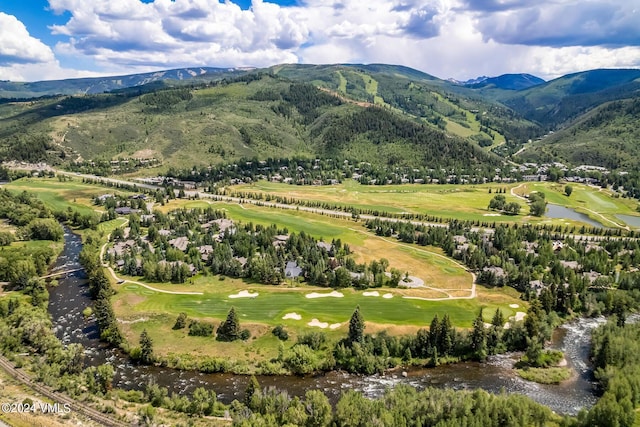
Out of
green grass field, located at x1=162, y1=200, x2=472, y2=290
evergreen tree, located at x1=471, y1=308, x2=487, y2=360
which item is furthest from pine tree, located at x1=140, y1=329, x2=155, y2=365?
green grass field, located at x1=162, y1=200, x2=472, y2=290

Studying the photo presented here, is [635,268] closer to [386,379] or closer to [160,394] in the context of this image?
[386,379]

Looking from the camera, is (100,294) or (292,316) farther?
(292,316)

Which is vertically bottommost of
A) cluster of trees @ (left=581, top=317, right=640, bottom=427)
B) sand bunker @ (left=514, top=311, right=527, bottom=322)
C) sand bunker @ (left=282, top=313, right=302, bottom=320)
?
sand bunker @ (left=282, top=313, right=302, bottom=320)

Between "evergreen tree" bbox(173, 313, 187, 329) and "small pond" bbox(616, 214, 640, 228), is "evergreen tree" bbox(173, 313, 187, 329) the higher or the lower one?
the lower one

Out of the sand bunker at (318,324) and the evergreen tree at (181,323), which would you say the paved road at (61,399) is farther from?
the sand bunker at (318,324)

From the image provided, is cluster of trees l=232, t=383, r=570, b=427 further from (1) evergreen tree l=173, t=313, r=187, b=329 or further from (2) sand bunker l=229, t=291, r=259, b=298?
(2) sand bunker l=229, t=291, r=259, b=298

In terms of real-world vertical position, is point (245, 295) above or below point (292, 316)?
above

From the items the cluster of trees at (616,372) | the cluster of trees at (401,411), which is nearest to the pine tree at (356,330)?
the cluster of trees at (401,411)

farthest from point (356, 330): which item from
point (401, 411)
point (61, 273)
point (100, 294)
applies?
point (61, 273)

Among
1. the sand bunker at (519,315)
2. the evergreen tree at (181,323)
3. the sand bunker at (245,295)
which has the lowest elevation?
the evergreen tree at (181,323)

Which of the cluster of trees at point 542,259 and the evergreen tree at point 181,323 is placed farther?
the cluster of trees at point 542,259

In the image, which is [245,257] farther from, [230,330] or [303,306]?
[230,330]
